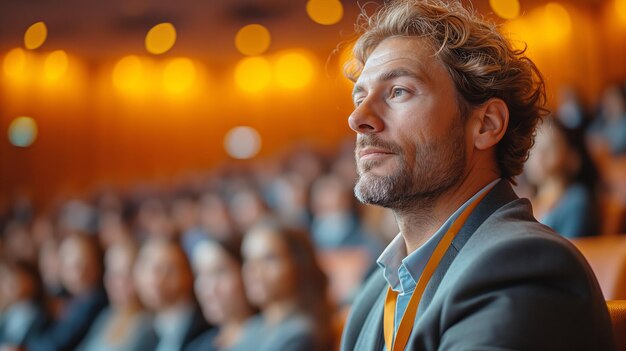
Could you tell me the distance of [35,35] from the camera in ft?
24.3

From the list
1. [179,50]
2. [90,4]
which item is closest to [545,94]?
[90,4]

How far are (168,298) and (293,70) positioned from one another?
691 cm

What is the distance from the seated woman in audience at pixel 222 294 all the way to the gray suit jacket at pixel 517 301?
1.43 metres

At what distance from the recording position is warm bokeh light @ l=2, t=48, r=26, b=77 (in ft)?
25.6

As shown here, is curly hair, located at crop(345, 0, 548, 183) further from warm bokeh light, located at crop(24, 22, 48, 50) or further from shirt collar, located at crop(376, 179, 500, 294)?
warm bokeh light, located at crop(24, 22, 48, 50)

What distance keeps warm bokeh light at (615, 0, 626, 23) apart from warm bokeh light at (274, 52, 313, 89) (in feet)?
12.8

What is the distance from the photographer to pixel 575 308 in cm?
74

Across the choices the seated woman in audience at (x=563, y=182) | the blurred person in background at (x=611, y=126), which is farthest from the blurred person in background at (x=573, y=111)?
the seated woman in audience at (x=563, y=182)

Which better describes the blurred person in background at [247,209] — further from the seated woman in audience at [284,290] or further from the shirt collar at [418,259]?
the shirt collar at [418,259]

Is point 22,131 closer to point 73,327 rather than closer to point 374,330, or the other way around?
point 73,327

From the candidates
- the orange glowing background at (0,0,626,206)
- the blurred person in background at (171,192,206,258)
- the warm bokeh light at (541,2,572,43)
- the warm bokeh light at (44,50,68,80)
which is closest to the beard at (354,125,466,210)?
the blurred person in background at (171,192,206,258)

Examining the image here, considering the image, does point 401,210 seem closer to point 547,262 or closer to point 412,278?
point 412,278

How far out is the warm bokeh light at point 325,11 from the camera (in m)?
7.35

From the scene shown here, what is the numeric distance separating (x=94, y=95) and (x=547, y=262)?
8659 millimetres
